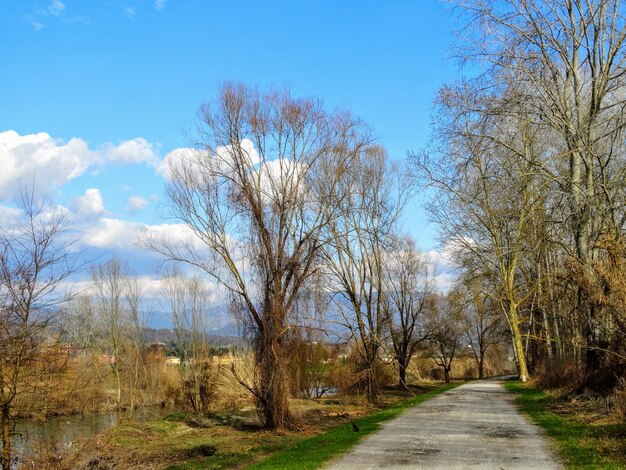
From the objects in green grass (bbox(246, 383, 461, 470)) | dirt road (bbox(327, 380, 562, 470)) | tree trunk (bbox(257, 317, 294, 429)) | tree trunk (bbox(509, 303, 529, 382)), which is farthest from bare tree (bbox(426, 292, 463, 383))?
green grass (bbox(246, 383, 461, 470))

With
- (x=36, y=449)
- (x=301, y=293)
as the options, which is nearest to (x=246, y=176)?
(x=301, y=293)

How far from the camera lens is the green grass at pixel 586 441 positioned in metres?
8.38

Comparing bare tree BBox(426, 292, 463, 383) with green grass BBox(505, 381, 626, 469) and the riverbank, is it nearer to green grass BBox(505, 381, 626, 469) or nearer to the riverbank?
the riverbank

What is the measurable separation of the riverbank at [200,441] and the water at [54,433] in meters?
0.61

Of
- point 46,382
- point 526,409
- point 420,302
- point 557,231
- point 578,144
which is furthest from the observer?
point 420,302

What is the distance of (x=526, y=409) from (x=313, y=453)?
9.01m

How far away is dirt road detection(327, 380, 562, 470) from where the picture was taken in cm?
892

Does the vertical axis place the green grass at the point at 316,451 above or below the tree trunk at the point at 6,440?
below

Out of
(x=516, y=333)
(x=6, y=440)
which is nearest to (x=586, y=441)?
(x=6, y=440)

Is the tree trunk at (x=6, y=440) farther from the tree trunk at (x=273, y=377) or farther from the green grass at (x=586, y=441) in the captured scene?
the green grass at (x=586, y=441)


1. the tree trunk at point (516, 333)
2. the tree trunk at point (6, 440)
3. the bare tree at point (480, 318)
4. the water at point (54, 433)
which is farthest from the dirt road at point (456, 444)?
the bare tree at point (480, 318)

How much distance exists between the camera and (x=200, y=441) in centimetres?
1556

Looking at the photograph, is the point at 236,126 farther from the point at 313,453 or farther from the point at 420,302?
the point at 420,302

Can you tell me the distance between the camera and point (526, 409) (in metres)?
17.0
